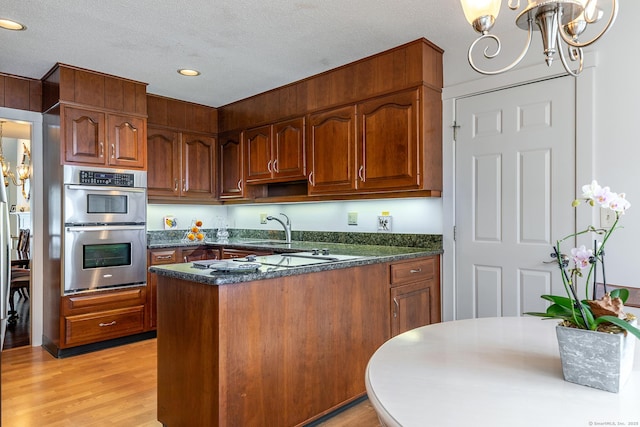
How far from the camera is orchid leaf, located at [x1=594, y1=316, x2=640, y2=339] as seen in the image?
2.74 ft

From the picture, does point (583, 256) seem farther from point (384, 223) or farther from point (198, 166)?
point (198, 166)

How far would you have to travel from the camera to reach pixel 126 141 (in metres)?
3.68

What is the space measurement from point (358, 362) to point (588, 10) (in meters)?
2.04

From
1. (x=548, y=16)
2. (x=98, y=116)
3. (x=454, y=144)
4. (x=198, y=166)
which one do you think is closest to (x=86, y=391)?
(x=98, y=116)

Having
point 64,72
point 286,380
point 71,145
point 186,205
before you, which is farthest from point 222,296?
point 186,205

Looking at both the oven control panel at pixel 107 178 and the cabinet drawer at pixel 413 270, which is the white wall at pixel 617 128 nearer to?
the cabinet drawer at pixel 413 270

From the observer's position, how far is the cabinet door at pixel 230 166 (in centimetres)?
446

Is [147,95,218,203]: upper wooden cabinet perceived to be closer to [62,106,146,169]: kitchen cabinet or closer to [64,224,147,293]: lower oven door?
[62,106,146,169]: kitchen cabinet

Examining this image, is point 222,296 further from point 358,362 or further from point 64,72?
point 64,72

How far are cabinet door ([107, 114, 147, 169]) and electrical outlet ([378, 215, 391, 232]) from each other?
222 cm

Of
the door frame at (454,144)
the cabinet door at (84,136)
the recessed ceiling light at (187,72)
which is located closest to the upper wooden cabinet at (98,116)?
the cabinet door at (84,136)

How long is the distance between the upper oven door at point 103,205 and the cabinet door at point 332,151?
1584 mm

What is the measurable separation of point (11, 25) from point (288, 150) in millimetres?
2174

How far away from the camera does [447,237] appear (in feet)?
10.2
